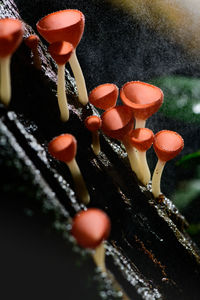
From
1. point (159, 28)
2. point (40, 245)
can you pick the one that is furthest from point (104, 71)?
point (40, 245)

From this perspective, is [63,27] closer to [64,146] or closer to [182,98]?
[64,146]

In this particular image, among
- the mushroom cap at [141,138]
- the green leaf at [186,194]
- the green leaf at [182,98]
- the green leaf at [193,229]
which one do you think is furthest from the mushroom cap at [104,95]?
the green leaf at [186,194]

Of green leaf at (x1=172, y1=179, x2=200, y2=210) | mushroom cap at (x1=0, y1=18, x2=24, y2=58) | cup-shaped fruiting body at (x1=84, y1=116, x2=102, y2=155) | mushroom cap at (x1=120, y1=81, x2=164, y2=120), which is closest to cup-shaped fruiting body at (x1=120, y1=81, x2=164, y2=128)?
mushroom cap at (x1=120, y1=81, x2=164, y2=120)

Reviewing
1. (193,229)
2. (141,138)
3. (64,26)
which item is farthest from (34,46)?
(193,229)

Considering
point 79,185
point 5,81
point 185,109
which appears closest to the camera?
point 5,81

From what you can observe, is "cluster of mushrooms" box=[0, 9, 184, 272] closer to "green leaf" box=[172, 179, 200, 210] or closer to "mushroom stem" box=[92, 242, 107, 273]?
"mushroom stem" box=[92, 242, 107, 273]
